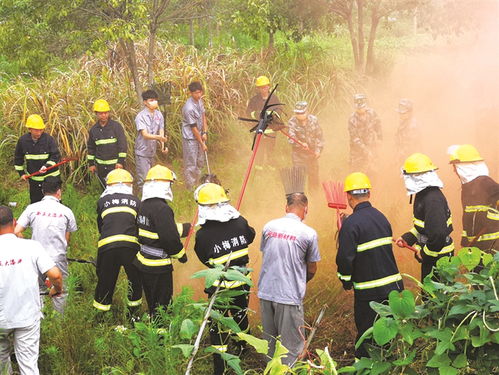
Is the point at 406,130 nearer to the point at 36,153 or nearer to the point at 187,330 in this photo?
the point at 36,153

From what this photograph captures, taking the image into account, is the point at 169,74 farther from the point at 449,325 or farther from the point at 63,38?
the point at 449,325

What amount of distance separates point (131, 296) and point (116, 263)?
411mm

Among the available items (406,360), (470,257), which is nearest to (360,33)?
(470,257)

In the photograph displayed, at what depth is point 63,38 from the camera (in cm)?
1034

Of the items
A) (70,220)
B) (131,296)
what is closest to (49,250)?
(70,220)

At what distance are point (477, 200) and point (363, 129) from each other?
3.88 m

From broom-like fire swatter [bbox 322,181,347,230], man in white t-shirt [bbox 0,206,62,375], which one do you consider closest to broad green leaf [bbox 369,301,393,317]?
man in white t-shirt [bbox 0,206,62,375]

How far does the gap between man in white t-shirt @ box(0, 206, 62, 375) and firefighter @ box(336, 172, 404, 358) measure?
2485mm

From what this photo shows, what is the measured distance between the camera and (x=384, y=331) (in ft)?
8.93

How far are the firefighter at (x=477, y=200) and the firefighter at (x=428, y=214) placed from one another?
0.50 m

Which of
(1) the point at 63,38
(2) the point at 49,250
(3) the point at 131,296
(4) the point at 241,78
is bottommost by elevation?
(3) the point at 131,296

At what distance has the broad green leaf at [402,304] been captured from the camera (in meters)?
2.71

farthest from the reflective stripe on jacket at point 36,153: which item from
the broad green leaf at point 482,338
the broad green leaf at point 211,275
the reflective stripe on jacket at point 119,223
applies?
the broad green leaf at point 482,338

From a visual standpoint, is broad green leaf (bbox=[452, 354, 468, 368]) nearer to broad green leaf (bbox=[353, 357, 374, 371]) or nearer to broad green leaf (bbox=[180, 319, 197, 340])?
broad green leaf (bbox=[353, 357, 374, 371])
